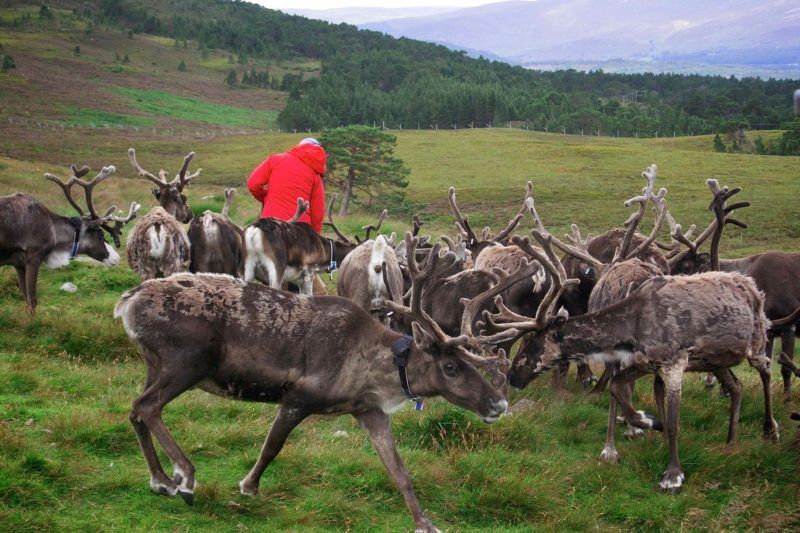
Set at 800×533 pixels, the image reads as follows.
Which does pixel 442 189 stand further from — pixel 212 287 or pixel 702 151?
pixel 212 287

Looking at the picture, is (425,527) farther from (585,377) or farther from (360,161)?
(360,161)

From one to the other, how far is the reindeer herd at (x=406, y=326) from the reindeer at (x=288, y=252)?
32 millimetres

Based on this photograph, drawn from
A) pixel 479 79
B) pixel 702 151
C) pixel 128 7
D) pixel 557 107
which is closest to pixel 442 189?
pixel 702 151

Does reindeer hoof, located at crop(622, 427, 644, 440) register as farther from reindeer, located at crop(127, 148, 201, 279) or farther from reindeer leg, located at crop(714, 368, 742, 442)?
reindeer, located at crop(127, 148, 201, 279)

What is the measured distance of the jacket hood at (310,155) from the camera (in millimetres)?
13594

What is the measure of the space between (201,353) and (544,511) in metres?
3.38

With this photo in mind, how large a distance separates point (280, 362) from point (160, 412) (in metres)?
1.07

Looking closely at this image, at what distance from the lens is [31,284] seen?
Answer: 40.4 ft

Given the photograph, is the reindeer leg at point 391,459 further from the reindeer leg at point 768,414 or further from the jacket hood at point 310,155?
the jacket hood at point 310,155

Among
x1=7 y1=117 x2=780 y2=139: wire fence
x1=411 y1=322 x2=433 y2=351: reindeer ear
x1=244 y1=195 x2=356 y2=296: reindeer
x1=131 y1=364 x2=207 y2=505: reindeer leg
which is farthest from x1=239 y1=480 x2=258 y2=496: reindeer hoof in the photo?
x1=7 y1=117 x2=780 y2=139: wire fence

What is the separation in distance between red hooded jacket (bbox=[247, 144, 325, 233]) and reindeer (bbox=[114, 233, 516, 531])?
6.32 m

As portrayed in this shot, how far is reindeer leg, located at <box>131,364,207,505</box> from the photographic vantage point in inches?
255

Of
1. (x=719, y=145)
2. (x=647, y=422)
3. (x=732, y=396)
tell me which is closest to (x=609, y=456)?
(x=647, y=422)

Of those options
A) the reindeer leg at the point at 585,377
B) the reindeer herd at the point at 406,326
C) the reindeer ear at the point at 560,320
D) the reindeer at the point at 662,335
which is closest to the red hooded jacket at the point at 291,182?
the reindeer herd at the point at 406,326
